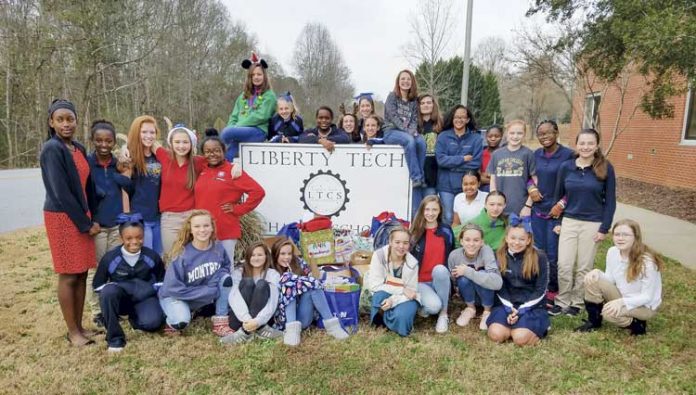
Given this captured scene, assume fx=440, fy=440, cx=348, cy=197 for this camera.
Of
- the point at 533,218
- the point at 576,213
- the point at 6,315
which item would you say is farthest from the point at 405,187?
the point at 6,315

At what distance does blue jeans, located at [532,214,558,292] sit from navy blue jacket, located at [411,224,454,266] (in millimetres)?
946

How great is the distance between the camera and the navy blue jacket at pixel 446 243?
367 cm

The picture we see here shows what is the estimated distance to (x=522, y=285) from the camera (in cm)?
343

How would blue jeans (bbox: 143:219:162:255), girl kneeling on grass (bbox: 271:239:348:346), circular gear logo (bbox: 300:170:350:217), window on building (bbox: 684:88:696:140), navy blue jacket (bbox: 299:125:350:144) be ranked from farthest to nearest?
window on building (bbox: 684:88:696:140) → circular gear logo (bbox: 300:170:350:217) → navy blue jacket (bbox: 299:125:350:144) → blue jeans (bbox: 143:219:162:255) → girl kneeling on grass (bbox: 271:239:348:346)

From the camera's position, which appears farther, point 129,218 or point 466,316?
point 466,316

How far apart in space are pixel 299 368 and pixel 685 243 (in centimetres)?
664

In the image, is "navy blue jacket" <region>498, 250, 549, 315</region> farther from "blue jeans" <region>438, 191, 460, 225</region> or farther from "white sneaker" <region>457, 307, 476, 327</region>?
"blue jeans" <region>438, 191, 460, 225</region>

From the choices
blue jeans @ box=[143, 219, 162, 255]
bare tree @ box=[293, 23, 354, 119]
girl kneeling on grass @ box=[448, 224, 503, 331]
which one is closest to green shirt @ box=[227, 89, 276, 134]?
blue jeans @ box=[143, 219, 162, 255]

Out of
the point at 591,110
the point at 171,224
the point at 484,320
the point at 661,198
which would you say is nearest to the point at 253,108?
the point at 171,224

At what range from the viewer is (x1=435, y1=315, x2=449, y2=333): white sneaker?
11.4 ft

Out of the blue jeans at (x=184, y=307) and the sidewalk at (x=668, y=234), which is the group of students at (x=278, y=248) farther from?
the sidewalk at (x=668, y=234)

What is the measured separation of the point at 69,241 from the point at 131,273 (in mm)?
513

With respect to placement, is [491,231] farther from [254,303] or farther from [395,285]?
[254,303]

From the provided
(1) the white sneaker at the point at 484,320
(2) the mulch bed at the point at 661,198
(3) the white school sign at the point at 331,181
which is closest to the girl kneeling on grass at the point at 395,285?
(1) the white sneaker at the point at 484,320
